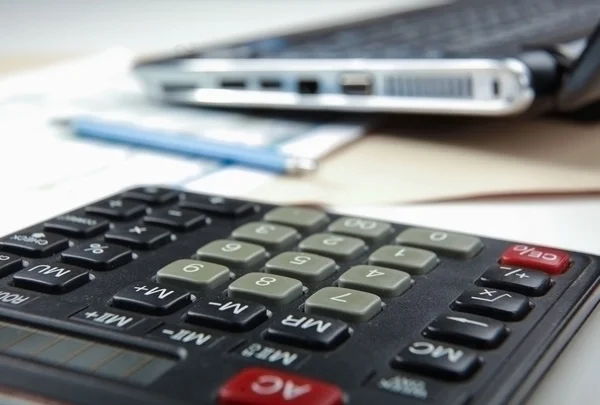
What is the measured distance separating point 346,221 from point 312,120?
23 cm

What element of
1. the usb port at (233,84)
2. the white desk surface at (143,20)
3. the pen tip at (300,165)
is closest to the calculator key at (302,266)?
the pen tip at (300,165)

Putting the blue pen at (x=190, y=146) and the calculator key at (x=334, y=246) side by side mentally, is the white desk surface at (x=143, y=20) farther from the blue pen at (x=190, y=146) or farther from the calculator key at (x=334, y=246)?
the calculator key at (x=334, y=246)

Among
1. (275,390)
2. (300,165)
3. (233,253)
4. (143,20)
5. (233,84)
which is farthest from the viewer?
(143,20)

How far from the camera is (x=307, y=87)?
52 centimetres

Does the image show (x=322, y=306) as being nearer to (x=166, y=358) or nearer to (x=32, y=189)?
(x=166, y=358)

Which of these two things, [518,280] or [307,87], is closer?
[518,280]

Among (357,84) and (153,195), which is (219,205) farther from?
(357,84)

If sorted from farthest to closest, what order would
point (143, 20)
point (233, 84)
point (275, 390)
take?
point (143, 20) < point (233, 84) < point (275, 390)

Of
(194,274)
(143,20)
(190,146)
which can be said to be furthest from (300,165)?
(143,20)

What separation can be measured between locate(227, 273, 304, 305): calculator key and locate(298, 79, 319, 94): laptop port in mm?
262

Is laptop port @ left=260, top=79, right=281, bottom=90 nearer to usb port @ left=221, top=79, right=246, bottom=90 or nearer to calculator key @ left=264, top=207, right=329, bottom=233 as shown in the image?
usb port @ left=221, top=79, right=246, bottom=90

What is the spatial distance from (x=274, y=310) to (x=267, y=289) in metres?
0.01

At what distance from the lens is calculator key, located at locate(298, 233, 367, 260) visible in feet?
0.99

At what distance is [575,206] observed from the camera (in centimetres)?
40
